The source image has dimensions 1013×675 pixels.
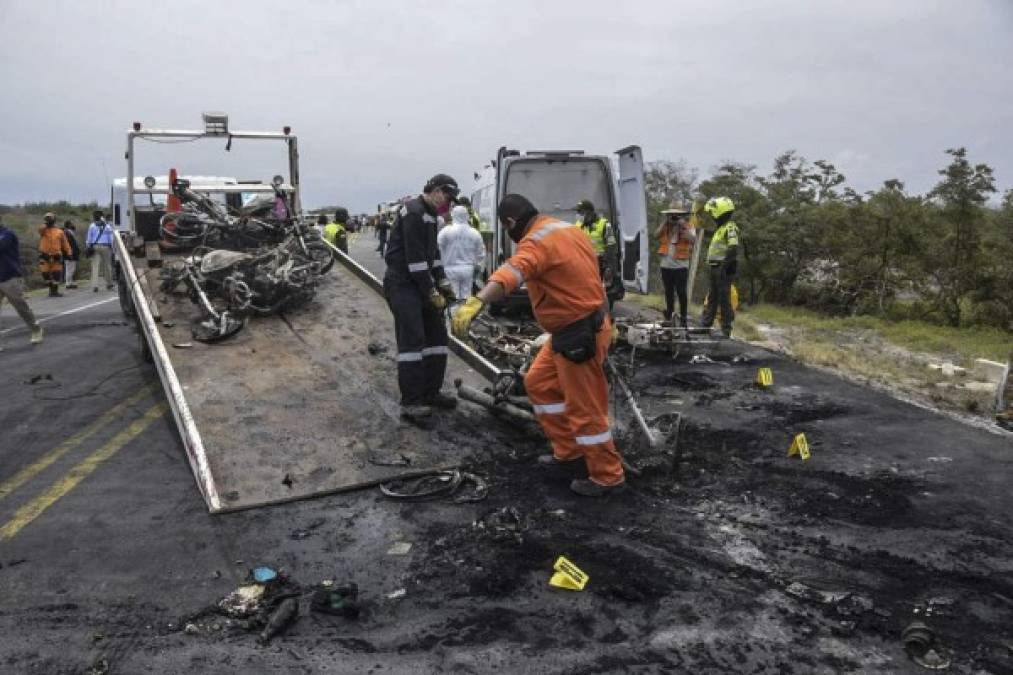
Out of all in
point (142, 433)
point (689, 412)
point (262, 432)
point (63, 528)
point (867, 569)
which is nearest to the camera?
point (867, 569)

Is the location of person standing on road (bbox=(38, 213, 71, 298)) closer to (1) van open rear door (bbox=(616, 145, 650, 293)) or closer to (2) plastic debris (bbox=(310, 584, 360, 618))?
(1) van open rear door (bbox=(616, 145, 650, 293))

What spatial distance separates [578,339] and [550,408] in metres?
0.63

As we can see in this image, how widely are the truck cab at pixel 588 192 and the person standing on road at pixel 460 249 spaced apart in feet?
3.64

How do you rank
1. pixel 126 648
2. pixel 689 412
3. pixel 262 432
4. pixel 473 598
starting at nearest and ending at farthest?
pixel 126 648 < pixel 473 598 < pixel 262 432 < pixel 689 412

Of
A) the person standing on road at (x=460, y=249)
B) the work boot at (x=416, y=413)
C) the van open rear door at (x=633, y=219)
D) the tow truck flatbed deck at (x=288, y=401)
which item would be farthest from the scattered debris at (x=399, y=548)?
the van open rear door at (x=633, y=219)

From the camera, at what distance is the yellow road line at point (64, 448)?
15.3ft

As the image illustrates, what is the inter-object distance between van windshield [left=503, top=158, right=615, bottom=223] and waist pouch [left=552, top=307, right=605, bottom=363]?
638 centimetres

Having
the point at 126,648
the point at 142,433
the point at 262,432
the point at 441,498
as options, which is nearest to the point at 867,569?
the point at 441,498

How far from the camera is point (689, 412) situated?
20.9 feet

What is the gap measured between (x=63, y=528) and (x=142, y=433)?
1.80 metres

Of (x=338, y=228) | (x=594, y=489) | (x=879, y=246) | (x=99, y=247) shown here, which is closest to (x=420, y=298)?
(x=594, y=489)

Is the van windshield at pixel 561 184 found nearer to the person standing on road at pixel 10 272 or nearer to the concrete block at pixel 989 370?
the concrete block at pixel 989 370

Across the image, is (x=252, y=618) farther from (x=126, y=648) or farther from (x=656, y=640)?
(x=656, y=640)

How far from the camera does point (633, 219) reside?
34.9ft
